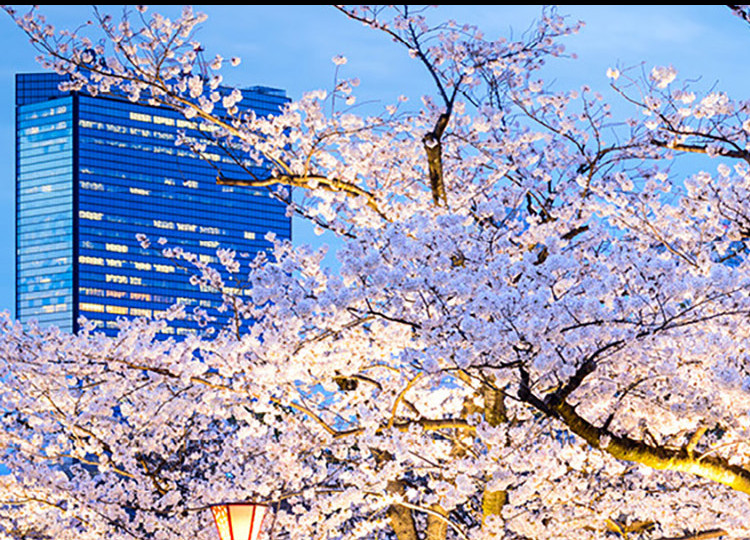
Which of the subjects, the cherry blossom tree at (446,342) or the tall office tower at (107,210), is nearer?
the cherry blossom tree at (446,342)

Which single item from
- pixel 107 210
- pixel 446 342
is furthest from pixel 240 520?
pixel 107 210

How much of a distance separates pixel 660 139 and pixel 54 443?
7.83 meters

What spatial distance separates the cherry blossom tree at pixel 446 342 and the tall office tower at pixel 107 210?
109021 millimetres

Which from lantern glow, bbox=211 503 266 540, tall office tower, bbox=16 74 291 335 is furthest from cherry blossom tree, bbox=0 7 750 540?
tall office tower, bbox=16 74 291 335

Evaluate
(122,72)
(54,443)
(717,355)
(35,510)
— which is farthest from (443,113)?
→ (35,510)

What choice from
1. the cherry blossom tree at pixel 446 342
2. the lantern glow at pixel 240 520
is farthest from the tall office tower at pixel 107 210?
the lantern glow at pixel 240 520

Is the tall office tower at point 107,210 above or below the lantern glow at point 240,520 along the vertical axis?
above

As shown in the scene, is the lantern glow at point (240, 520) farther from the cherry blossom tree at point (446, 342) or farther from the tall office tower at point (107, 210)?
the tall office tower at point (107, 210)

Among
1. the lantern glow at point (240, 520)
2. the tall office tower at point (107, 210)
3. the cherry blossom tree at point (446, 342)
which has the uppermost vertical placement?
the tall office tower at point (107, 210)

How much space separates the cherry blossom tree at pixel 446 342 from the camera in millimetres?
6172

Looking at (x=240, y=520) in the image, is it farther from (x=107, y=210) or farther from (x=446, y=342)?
(x=107, y=210)

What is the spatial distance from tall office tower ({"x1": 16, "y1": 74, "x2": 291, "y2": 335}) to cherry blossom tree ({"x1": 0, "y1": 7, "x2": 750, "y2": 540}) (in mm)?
109021

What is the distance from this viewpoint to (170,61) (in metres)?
8.83

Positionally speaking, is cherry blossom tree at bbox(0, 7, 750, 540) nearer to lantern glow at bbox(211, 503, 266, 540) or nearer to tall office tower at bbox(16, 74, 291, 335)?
lantern glow at bbox(211, 503, 266, 540)
